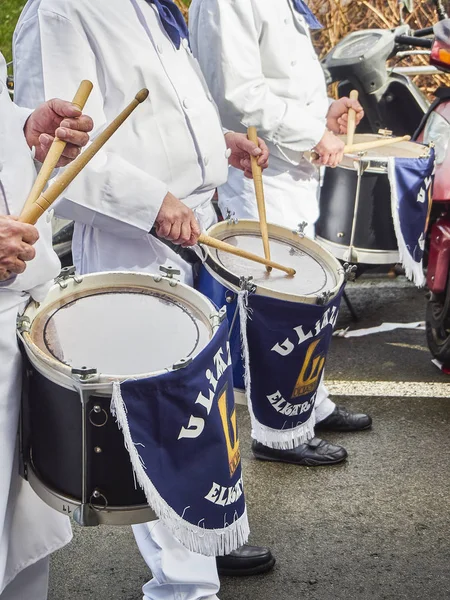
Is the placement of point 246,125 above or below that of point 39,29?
below

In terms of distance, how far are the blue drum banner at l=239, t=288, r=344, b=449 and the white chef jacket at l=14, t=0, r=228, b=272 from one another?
0.36m

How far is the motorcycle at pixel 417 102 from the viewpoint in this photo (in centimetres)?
431

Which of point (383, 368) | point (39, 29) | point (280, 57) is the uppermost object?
point (39, 29)

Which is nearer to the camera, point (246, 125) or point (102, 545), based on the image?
point (102, 545)

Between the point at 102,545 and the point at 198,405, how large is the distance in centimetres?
127

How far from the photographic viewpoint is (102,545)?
312 cm

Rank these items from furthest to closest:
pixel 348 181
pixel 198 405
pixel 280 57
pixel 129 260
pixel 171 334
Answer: pixel 348 181
pixel 280 57
pixel 129 260
pixel 171 334
pixel 198 405

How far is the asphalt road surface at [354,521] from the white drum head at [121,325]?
3.46 ft

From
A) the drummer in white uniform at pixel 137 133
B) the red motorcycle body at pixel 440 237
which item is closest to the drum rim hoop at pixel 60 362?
the drummer in white uniform at pixel 137 133

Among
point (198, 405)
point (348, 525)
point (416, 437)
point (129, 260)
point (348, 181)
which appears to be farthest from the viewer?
point (348, 181)

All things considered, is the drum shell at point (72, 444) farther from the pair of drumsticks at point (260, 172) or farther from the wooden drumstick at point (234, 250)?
the pair of drumsticks at point (260, 172)

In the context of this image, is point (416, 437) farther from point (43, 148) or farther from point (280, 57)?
point (43, 148)

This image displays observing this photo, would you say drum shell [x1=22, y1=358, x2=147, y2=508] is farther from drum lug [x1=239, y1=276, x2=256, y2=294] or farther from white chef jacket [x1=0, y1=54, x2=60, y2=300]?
drum lug [x1=239, y1=276, x2=256, y2=294]

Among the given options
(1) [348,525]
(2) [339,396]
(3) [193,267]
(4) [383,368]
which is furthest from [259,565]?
(4) [383,368]
